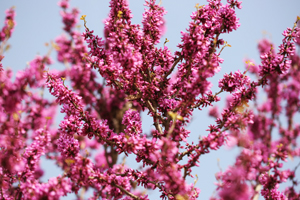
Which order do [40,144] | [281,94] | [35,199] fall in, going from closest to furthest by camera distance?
[281,94] → [35,199] → [40,144]

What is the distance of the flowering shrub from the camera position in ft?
10.5

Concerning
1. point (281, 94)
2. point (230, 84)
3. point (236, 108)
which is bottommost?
point (281, 94)

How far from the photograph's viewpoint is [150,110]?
502 cm

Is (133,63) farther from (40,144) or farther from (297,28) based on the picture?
(297,28)

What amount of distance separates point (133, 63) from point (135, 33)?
759 millimetres

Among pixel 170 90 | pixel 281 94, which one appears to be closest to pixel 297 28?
pixel 281 94

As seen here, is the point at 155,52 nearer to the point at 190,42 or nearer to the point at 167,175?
the point at 190,42

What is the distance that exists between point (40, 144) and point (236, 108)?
3.64 m

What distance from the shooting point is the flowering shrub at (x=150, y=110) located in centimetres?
320

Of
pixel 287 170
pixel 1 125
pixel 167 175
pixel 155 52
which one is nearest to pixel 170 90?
pixel 155 52

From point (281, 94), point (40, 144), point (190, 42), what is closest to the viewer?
point (281, 94)

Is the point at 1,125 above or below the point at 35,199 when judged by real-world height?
above

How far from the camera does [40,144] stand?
3797 millimetres

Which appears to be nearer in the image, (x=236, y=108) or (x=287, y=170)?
(x=287, y=170)
